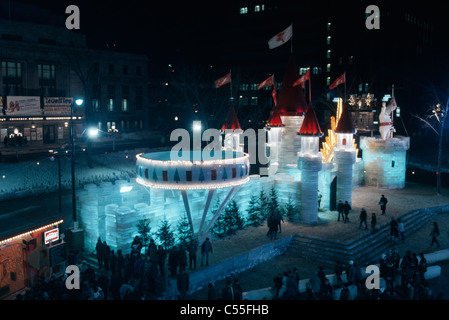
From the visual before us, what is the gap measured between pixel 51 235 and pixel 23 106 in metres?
29.8

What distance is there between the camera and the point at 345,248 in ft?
63.1

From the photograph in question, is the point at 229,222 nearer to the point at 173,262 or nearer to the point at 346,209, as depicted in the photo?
the point at 173,262

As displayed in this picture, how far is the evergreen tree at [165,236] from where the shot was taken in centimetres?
1817

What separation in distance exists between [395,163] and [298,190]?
12.8 m

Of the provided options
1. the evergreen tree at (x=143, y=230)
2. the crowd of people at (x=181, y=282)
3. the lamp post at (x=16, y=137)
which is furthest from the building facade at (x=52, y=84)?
the crowd of people at (x=181, y=282)

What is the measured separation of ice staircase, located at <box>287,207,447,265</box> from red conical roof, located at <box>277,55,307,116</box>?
26.2 feet

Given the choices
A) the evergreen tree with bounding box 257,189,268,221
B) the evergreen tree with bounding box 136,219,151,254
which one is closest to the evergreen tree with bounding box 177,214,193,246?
the evergreen tree with bounding box 136,219,151,254

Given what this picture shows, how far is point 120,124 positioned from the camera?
55312mm

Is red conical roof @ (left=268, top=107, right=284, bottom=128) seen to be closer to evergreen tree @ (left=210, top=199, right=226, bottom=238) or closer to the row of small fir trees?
the row of small fir trees

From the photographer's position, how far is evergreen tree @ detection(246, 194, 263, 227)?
73.1ft

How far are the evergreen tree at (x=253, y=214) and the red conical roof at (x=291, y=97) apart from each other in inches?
237

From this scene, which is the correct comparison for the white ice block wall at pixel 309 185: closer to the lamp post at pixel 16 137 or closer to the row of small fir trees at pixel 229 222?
the row of small fir trees at pixel 229 222
